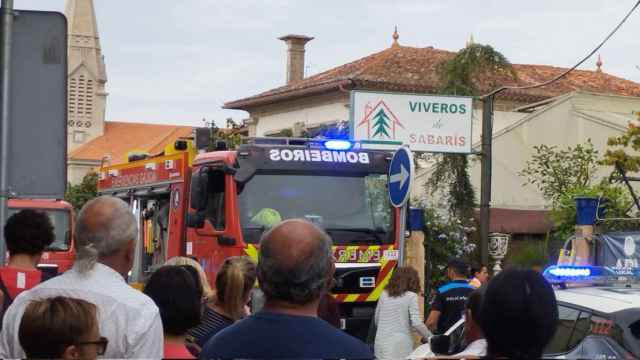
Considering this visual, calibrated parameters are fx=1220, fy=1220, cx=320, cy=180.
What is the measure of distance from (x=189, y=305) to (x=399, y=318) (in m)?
6.24

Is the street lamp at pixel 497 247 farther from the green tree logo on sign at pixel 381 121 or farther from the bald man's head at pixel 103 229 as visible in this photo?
the bald man's head at pixel 103 229

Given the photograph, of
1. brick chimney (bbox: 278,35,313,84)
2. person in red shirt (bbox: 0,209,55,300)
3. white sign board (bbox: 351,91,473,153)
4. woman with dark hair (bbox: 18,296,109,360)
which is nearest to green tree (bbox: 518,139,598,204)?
white sign board (bbox: 351,91,473,153)

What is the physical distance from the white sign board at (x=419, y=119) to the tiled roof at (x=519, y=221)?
1203 centimetres

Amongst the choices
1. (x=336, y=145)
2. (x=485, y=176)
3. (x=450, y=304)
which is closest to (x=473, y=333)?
(x=450, y=304)

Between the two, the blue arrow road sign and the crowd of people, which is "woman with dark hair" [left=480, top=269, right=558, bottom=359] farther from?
the blue arrow road sign

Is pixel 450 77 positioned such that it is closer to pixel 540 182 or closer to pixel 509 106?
pixel 540 182

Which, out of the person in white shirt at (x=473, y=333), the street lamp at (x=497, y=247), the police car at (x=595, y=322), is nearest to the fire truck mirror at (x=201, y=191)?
the police car at (x=595, y=322)

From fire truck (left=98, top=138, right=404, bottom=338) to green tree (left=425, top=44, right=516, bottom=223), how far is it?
Answer: 1574 cm

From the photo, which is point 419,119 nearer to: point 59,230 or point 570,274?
point 59,230

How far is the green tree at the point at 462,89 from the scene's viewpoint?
30797 millimetres

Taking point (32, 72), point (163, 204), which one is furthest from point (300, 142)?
point (32, 72)

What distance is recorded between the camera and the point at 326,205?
14.7m

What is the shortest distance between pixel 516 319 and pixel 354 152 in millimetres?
11662

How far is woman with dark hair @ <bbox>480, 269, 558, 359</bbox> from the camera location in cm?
374
